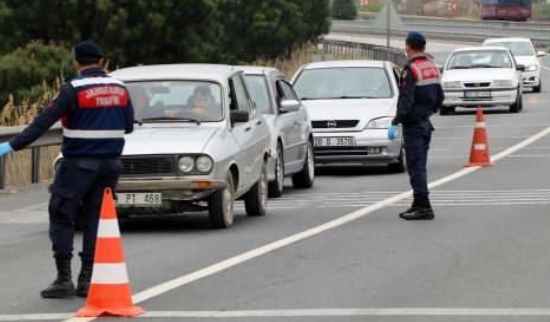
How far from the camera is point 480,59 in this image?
1513 inches

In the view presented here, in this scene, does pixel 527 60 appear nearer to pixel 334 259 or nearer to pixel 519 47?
pixel 519 47

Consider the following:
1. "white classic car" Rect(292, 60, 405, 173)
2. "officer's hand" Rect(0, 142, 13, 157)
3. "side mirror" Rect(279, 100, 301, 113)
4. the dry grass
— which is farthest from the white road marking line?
"white classic car" Rect(292, 60, 405, 173)

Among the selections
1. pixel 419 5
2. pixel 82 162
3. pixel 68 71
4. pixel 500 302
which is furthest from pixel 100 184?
pixel 419 5

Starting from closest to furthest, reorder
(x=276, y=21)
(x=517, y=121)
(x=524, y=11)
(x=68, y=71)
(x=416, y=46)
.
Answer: (x=416, y=46) < (x=68, y=71) < (x=517, y=121) < (x=276, y=21) < (x=524, y=11)

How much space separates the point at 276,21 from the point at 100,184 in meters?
33.0

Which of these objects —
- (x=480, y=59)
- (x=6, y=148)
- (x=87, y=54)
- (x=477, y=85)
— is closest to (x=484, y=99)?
(x=477, y=85)

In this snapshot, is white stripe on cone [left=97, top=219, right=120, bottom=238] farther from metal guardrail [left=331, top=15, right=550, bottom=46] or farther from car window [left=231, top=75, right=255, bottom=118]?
metal guardrail [left=331, top=15, right=550, bottom=46]

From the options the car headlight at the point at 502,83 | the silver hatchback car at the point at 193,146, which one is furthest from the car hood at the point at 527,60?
the silver hatchback car at the point at 193,146

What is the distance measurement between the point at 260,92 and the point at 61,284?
8.67 meters

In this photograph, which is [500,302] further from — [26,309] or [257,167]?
[257,167]

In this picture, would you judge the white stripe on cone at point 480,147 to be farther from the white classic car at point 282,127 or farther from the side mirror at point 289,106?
the side mirror at point 289,106

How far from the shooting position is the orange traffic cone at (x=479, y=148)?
23.1m

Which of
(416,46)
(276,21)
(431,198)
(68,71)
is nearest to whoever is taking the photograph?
(416,46)

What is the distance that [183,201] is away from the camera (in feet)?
49.1
